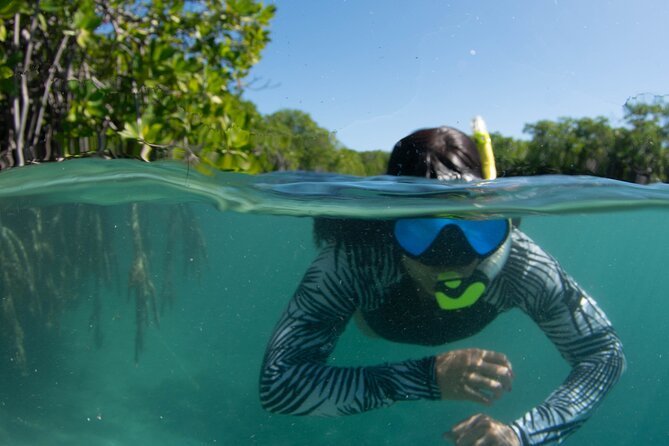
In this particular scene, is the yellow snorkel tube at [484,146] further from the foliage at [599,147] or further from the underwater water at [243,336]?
the underwater water at [243,336]

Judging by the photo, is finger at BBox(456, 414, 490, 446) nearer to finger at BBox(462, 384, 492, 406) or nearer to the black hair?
finger at BBox(462, 384, 492, 406)

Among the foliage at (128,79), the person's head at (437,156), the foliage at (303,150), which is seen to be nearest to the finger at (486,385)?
the person's head at (437,156)

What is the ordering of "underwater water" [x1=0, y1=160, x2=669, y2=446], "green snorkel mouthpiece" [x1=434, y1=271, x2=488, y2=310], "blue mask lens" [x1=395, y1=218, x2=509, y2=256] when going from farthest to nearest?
"underwater water" [x1=0, y1=160, x2=669, y2=446], "blue mask lens" [x1=395, y1=218, x2=509, y2=256], "green snorkel mouthpiece" [x1=434, y1=271, x2=488, y2=310]

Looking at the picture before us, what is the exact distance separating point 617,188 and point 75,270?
19.6ft

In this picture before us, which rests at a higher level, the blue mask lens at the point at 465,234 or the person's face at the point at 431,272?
the blue mask lens at the point at 465,234

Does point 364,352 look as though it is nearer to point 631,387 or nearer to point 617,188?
point 617,188

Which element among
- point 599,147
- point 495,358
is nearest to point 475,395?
point 495,358

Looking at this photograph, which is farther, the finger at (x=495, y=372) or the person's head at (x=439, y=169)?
the person's head at (x=439, y=169)

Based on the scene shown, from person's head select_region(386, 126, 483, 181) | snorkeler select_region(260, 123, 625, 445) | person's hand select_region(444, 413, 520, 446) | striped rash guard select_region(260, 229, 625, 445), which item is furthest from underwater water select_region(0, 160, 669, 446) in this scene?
person's hand select_region(444, 413, 520, 446)

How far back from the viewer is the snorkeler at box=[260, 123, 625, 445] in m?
3.49

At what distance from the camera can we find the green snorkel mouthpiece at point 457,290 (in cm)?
387

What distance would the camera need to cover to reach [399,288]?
A: 406cm

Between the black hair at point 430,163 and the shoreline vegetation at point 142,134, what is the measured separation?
8.0 inches

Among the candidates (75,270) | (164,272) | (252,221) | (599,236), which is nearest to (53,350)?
(75,270)
